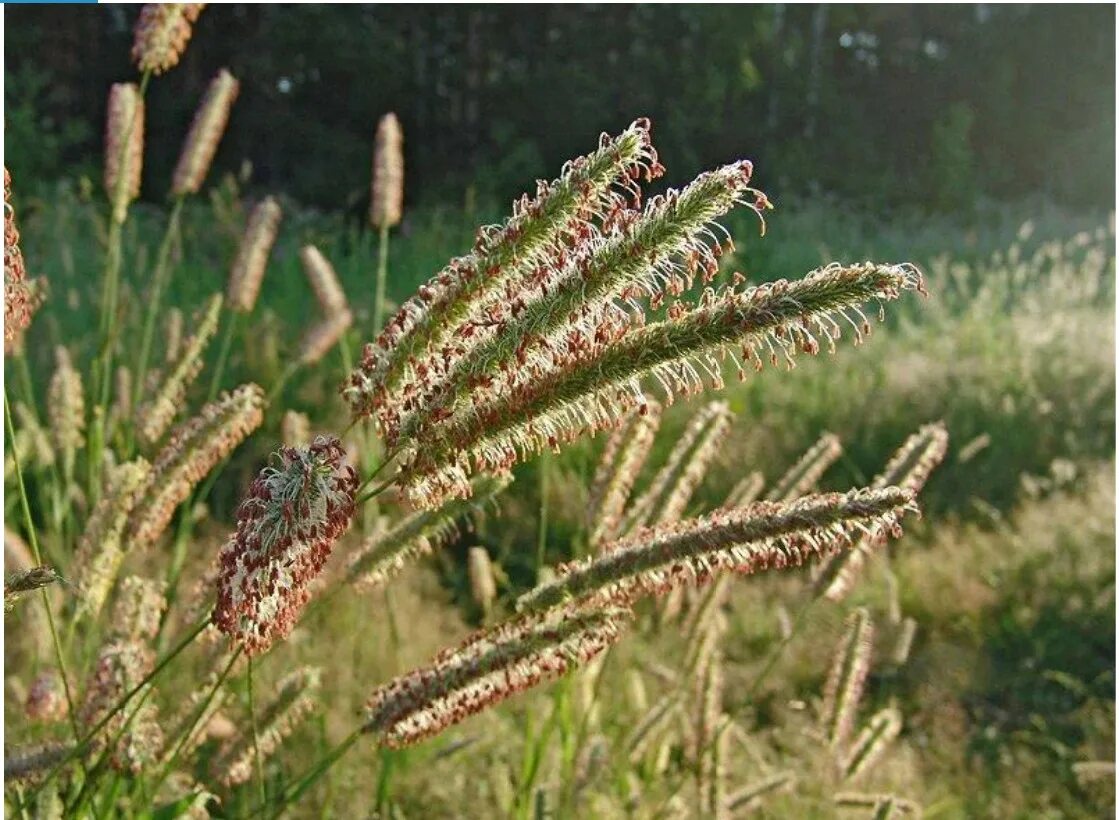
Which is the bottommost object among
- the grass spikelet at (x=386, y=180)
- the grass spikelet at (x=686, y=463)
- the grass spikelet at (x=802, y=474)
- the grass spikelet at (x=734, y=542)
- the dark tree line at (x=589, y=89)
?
the grass spikelet at (x=734, y=542)

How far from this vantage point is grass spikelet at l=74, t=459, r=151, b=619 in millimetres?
1313

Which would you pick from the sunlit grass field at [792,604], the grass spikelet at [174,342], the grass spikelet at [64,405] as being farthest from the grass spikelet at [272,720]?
the grass spikelet at [64,405]

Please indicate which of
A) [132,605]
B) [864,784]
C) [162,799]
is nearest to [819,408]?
[864,784]

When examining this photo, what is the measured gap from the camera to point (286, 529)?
0.77 meters

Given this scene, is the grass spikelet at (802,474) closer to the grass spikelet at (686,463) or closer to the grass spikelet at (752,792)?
the grass spikelet at (686,463)

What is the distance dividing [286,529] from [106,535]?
0.63m

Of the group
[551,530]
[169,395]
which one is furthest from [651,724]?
[551,530]

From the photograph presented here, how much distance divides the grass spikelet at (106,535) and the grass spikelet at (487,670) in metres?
0.39

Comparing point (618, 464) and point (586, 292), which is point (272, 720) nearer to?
point (618, 464)

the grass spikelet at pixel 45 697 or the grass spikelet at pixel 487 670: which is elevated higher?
the grass spikelet at pixel 45 697

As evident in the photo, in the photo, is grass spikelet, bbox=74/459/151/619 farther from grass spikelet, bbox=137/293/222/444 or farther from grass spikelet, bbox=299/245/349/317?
grass spikelet, bbox=299/245/349/317

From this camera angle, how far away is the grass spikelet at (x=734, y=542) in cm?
87

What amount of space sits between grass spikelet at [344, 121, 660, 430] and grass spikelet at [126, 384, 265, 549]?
0.43 m

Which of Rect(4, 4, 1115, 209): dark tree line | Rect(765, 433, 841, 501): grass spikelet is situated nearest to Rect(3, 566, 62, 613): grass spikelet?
Rect(765, 433, 841, 501): grass spikelet
